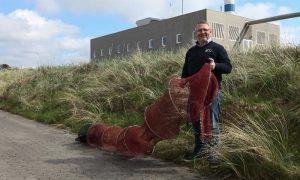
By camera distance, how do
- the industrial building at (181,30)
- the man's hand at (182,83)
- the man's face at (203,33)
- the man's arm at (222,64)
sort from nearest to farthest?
the man's arm at (222,64) < the man's face at (203,33) < the man's hand at (182,83) < the industrial building at (181,30)

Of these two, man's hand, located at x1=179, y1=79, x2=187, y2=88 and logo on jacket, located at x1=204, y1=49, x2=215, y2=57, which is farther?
man's hand, located at x1=179, y1=79, x2=187, y2=88

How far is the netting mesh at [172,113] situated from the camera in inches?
284

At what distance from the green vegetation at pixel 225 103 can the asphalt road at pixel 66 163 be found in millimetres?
517

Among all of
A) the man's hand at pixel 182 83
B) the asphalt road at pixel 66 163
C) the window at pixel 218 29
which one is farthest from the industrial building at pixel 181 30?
the man's hand at pixel 182 83

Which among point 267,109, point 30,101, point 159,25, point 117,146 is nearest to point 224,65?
point 267,109

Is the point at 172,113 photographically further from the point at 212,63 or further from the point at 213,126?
the point at 212,63

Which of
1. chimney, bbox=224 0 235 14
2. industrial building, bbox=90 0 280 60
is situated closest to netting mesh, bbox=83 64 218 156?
industrial building, bbox=90 0 280 60

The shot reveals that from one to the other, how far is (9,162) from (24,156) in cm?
58

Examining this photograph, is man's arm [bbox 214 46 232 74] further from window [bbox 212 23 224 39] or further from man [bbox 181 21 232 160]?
window [bbox 212 23 224 39]

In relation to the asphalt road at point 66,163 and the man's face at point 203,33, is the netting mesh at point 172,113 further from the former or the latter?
the man's face at point 203,33

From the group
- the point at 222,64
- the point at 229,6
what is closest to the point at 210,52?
the point at 222,64

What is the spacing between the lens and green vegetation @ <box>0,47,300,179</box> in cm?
662

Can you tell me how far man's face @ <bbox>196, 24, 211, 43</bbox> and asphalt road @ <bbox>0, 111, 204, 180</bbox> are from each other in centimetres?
Answer: 196

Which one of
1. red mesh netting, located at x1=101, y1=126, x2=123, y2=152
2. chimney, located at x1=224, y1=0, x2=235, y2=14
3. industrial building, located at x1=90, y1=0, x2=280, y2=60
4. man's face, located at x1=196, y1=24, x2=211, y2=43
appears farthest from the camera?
chimney, located at x1=224, y1=0, x2=235, y2=14
